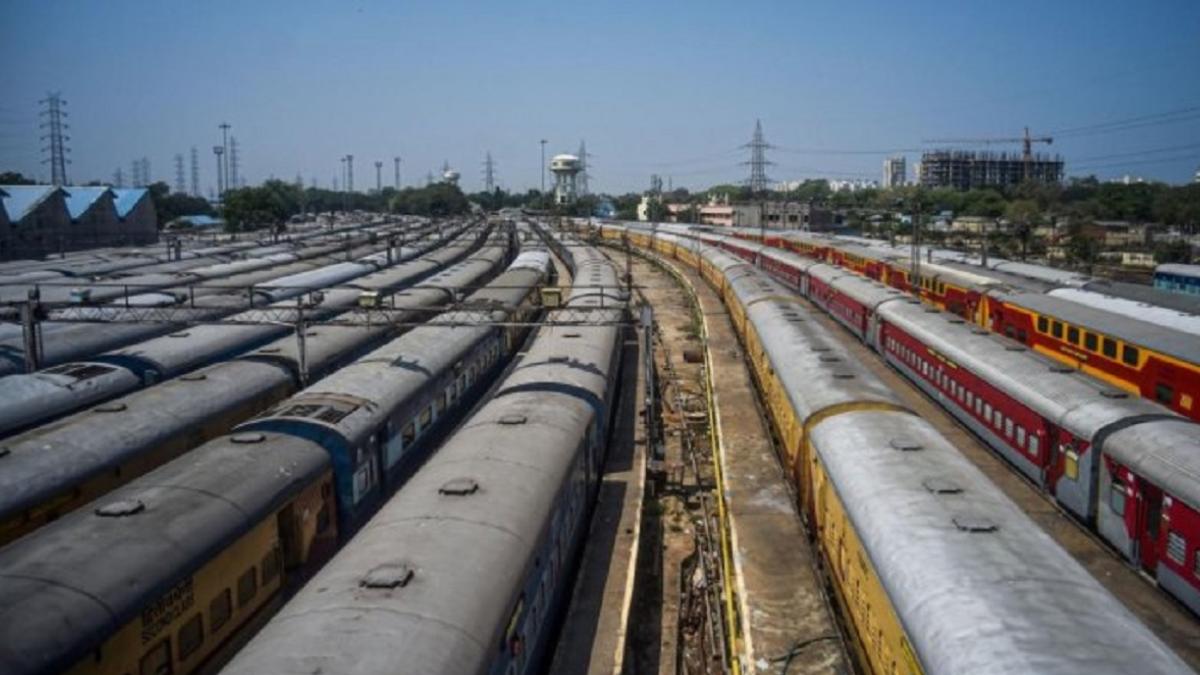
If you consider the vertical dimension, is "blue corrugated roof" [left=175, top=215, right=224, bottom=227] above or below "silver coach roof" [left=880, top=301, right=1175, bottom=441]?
above

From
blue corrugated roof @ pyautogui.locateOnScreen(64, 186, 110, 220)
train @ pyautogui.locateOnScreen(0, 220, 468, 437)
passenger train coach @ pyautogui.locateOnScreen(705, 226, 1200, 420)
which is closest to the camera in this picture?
train @ pyautogui.locateOnScreen(0, 220, 468, 437)

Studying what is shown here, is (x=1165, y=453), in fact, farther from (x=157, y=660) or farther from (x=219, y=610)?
(x=157, y=660)

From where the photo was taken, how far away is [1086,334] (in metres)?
27.6

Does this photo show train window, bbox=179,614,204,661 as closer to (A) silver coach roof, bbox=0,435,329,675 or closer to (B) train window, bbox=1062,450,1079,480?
(A) silver coach roof, bbox=0,435,329,675

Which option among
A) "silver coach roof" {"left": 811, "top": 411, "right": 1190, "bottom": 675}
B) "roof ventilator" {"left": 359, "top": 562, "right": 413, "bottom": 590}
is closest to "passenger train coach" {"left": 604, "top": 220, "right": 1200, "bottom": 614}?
"silver coach roof" {"left": 811, "top": 411, "right": 1190, "bottom": 675}

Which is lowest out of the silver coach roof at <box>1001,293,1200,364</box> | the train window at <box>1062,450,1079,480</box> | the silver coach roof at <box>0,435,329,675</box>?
the train window at <box>1062,450,1079,480</box>

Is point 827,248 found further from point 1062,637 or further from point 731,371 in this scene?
point 1062,637

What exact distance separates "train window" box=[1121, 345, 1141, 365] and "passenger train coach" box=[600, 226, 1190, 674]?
479cm

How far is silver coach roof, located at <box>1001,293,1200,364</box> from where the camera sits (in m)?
22.8

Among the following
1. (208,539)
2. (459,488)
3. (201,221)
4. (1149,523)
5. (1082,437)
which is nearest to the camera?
(208,539)

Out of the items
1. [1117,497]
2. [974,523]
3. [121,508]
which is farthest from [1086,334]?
[121,508]

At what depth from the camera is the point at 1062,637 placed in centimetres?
903

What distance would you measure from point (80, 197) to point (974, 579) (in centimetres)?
11813

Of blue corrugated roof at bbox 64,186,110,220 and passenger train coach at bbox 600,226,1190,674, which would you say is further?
blue corrugated roof at bbox 64,186,110,220
